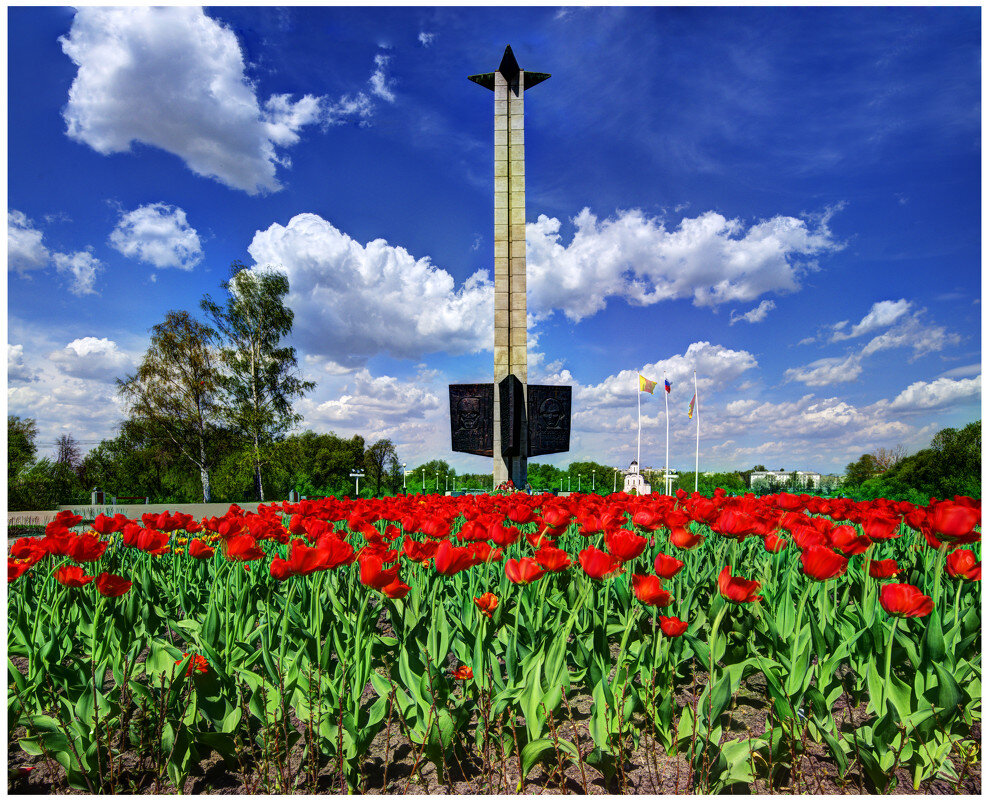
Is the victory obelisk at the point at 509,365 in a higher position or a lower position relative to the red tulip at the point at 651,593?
higher

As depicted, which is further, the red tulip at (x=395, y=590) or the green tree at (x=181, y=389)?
the green tree at (x=181, y=389)

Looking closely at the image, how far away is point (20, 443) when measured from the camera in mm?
23625

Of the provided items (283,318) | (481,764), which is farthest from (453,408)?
(283,318)

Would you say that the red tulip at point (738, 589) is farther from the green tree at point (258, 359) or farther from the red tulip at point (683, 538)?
the green tree at point (258, 359)

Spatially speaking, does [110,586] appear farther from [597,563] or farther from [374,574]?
[597,563]

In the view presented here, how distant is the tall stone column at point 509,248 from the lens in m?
11.9

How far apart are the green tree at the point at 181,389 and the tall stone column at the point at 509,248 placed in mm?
17050

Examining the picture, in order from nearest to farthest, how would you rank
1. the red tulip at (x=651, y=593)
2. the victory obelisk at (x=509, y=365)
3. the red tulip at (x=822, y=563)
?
1. the red tulip at (x=651, y=593)
2. the red tulip at (x=822, y=563)
3. the victory obelisk at (x=509, y=365)

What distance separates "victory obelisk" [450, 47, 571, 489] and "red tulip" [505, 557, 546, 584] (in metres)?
9.13

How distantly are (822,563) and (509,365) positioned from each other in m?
10.0

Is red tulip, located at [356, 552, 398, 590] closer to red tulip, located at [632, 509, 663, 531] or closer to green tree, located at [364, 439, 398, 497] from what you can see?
red tulip, located at [632, 509, 663, 531]

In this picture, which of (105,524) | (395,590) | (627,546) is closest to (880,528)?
(627,546)

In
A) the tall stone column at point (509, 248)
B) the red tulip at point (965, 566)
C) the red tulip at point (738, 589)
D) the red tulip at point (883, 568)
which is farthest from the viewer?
the tall stone column at point (509, 248)

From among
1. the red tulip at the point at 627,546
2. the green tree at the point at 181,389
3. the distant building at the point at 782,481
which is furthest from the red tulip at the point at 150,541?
the green tree at the point at 181,389
